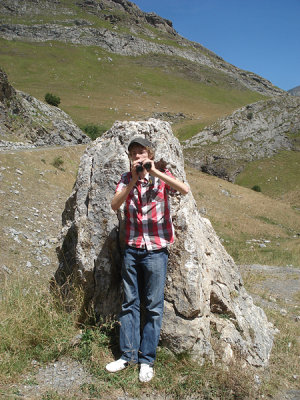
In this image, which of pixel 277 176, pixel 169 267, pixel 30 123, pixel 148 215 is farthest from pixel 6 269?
pixel 277 176

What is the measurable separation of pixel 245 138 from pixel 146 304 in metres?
52.2

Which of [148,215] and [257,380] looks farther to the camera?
[257,380]

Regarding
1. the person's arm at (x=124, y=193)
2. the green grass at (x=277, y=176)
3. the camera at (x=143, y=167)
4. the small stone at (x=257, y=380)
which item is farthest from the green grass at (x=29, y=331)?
the green grass at (x=277, y=176)

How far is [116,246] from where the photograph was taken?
459cm

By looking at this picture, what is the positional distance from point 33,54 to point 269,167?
72.2m

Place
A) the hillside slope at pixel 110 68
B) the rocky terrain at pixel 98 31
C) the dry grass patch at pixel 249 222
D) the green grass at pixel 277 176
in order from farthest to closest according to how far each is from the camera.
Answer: the rocky terrain at pixel 98 31, the hillside slope at pixel 110 68, the green grass at pixel 277 176, the dry grass patch at pixel 249 222

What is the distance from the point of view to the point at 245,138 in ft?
172

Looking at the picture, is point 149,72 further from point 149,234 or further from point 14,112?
point 149,234

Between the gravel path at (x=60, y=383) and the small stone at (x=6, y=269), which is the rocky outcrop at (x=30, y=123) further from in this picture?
the gravel path at (x=60, y=383)

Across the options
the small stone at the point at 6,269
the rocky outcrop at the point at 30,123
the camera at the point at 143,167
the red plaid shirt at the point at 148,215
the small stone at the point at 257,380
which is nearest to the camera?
the camera at the point at 143,167

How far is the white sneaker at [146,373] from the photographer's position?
3.56m

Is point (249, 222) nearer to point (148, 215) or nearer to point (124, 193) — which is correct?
point (148, 215)

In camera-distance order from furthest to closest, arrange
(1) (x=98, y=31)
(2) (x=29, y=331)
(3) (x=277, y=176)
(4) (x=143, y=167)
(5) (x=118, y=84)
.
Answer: (1) (x=98, y=31)
(5) (x=118, y=84)
(3) (x=277, y=176)
(2) (x=29, y=331)
(4) (x=143, y=167)

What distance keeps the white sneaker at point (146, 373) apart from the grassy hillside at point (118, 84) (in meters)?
51.1
